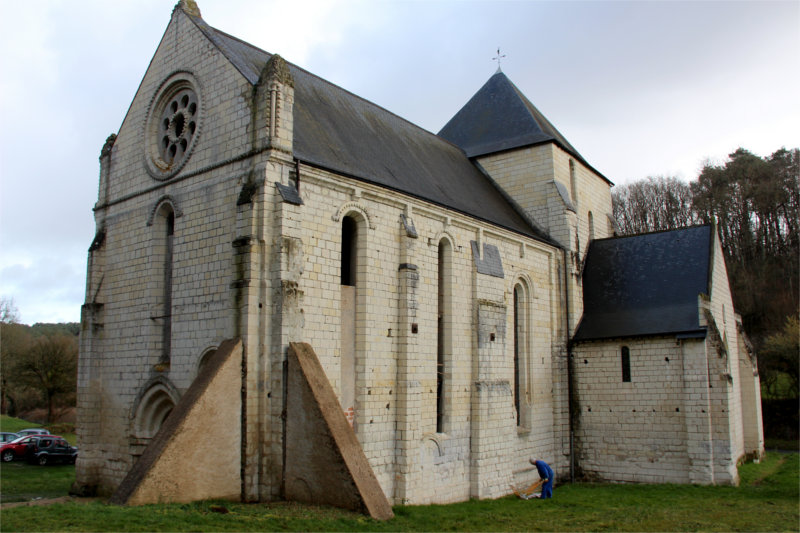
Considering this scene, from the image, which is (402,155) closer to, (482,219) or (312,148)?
(482,219)

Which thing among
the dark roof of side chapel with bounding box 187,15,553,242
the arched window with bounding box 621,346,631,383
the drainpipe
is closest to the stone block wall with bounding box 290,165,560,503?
the dark roof of side chapel with bounding box 187,15,553,242

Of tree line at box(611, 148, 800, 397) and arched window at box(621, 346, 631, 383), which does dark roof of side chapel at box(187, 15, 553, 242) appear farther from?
tree line at box(611, 148, 800, 397)

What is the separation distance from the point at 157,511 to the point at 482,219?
12.2 meters

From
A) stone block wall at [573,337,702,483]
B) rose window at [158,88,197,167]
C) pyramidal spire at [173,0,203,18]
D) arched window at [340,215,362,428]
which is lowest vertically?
stone block wall at [573,337,702,483]

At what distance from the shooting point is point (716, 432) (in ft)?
62.8

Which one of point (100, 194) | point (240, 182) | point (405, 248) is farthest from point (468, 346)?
point (100, 194)

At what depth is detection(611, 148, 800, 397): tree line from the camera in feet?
128

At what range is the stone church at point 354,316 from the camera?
12.8m

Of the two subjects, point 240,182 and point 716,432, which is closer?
point 240,182

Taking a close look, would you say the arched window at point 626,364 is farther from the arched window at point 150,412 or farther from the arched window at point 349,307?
the arched window at point 150,412

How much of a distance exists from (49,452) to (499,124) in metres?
21.6

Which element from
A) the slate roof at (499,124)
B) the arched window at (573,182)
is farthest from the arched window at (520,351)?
the slate roof at (499,124)

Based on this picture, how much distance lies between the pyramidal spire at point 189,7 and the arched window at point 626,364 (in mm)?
16438

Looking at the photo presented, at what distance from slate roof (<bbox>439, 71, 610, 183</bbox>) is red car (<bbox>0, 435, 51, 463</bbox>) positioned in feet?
66.8
